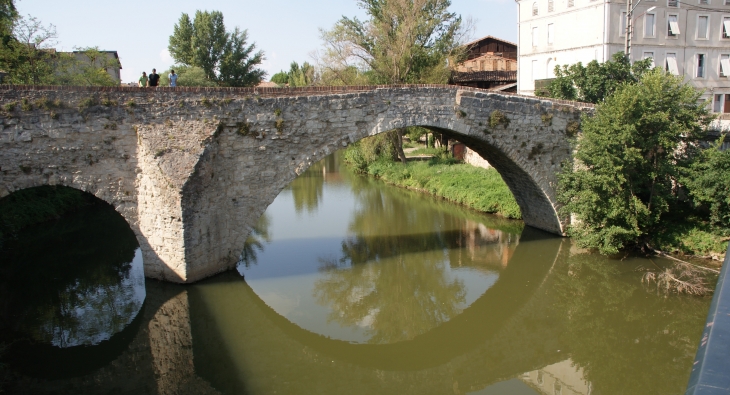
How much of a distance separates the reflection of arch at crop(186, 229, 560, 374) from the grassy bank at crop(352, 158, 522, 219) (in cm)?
521

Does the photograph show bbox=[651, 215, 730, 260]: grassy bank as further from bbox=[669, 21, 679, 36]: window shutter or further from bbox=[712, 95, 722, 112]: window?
bbox=[712, 95, 722, 112]: window

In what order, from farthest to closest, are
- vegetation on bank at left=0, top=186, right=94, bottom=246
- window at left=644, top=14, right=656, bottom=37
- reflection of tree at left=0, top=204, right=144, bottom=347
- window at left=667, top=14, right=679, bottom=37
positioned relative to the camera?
window at left=667, top=14, right=679, bottom=37, window at left=644, top=14, right=656, bottom=37, vegetation on bank at left=0, top=186, right=94, bottom=246, reflection of tree at left=0, top=204, right=144, bottom=347

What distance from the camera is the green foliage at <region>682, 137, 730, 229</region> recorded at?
11156mm

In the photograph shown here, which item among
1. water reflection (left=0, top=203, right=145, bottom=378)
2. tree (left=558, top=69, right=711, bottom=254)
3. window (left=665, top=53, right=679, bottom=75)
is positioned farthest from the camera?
window (left=665, top=53, right=679, bottom=75)

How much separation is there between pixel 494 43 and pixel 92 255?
26.5m

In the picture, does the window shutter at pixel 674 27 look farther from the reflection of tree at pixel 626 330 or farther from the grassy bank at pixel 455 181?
the reflection of tree at pixel 626 330

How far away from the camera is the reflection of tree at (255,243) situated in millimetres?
13070

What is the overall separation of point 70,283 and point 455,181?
1321cm

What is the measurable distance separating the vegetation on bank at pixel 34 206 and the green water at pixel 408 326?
6046 millimetres

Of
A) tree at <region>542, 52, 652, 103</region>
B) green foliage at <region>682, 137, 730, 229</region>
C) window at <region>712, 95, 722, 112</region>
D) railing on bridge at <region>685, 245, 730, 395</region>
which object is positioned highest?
tree at <region>542, 52, 652, 103</region>

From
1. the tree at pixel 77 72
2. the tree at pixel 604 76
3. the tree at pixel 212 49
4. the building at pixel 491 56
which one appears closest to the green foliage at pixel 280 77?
the tree at pixel 212 49

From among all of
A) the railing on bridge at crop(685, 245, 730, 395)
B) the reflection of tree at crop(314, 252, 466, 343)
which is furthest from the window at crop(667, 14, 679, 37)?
the railing on bridge at crop(685, 245, 730, 395)

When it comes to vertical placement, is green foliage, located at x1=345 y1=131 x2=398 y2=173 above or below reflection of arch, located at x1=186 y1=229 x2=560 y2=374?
above

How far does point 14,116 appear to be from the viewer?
31.3 feet
